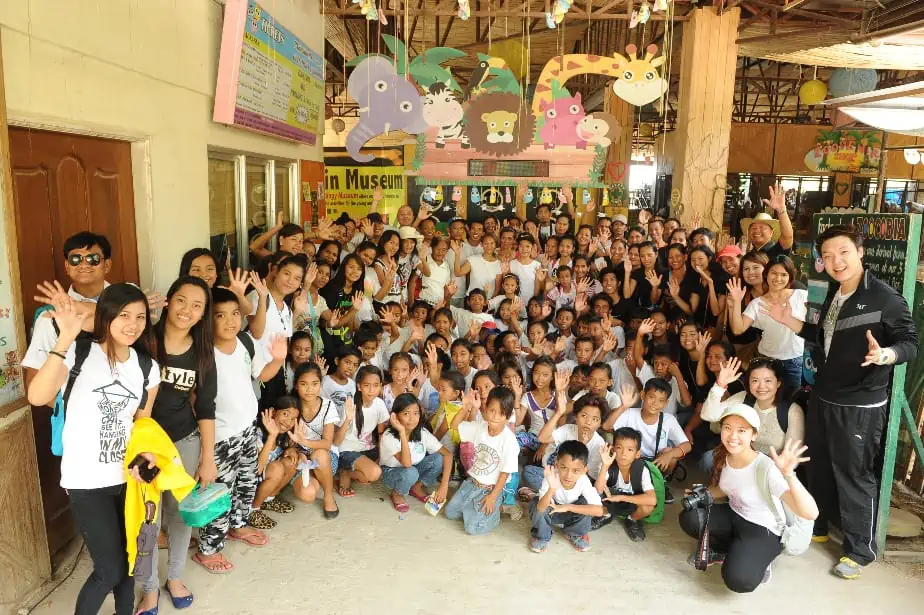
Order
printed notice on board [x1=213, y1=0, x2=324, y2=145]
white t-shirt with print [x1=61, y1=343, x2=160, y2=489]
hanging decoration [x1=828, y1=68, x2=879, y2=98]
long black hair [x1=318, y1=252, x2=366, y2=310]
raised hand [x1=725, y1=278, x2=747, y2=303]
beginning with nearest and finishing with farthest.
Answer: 1. white t-shirt with print [x1=61, y1=343, x2=160, y2=489]
2. raised hand [x1=725, y1=278, x2=747, y2=303]
3. printed notice on board [x1=213, y1=0, x2=324, y2=145]
4. long black hair [x1=318, y1=252, x2=366, y2=310]
5. hanging decoration [x1=828, y1=68, x2=879, y2=98]

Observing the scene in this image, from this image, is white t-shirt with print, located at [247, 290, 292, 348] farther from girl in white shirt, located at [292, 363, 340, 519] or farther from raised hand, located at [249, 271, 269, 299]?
girl in white shirt, located at [292, 363, 340, 519]

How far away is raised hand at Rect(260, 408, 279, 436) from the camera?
3639 mm

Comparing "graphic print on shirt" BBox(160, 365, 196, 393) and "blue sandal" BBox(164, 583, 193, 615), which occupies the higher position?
"graphic print on shirt" BBox(160, 365, 196, 393)

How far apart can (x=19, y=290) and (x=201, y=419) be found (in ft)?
3.16

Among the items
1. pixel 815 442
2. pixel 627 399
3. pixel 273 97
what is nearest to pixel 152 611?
pixel 627 399

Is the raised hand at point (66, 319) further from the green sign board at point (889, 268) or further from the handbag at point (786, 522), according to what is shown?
the green sign board at point (889, 268)

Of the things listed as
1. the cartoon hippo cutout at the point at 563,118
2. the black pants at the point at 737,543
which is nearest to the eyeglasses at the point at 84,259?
the black pants at the point at 737,543

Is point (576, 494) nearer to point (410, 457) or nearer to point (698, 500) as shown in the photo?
point (698, 500)

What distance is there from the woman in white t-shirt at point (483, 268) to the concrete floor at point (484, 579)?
2519mm

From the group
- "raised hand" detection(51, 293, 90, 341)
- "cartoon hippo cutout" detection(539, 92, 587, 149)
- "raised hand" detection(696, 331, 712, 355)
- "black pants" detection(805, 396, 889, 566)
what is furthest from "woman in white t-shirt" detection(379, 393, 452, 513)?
"cartoon hippo cutout" detection(539, 92, 587, 149)

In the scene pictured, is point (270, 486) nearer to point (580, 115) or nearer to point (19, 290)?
point (19, 290)

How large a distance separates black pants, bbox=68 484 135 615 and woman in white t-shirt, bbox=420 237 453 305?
11.3 feet

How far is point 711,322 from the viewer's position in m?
5.08

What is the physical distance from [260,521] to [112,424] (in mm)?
1516
